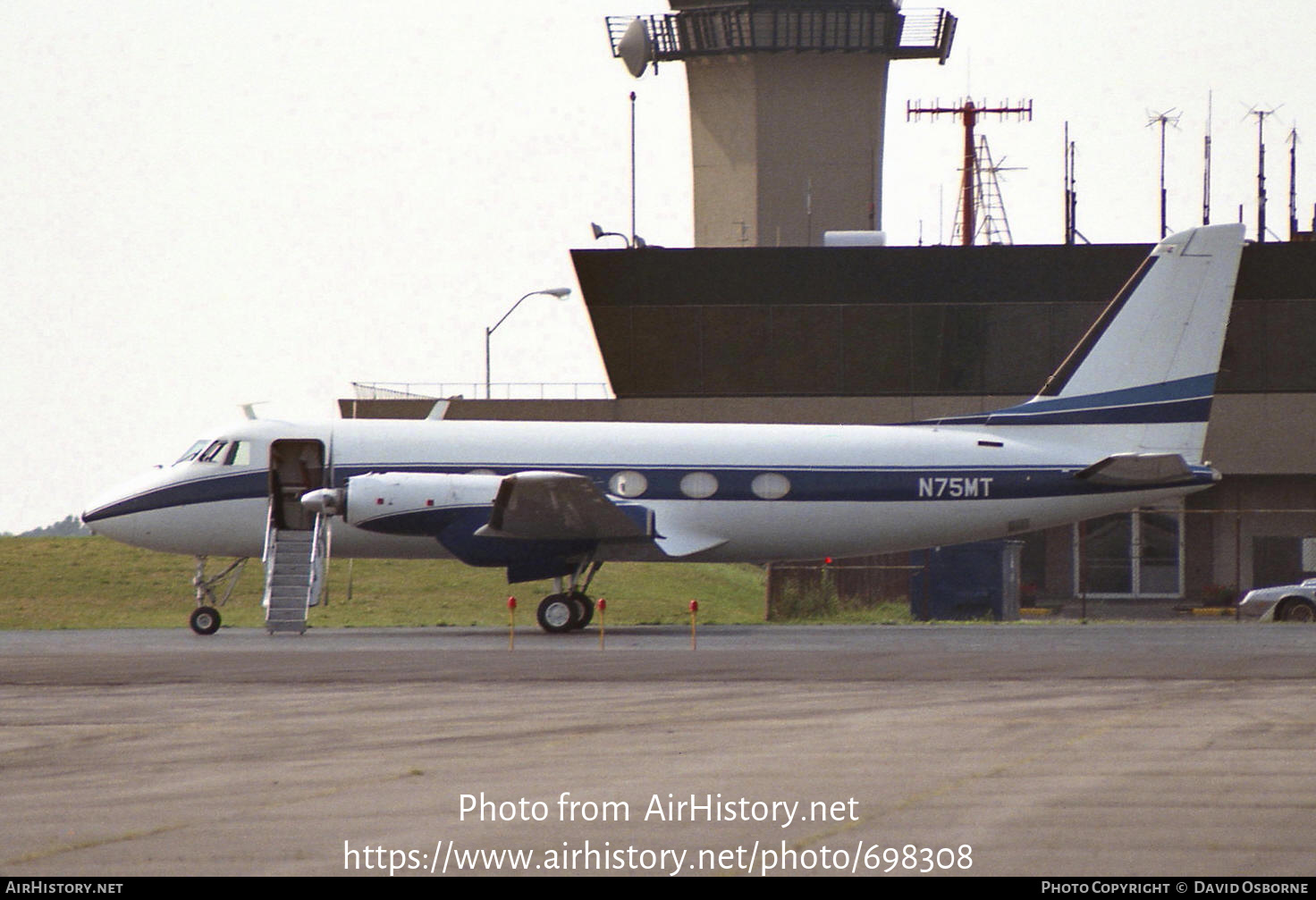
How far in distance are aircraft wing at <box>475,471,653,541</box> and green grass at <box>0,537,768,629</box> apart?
348 inches

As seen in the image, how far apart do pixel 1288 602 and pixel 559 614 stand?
1603 centimetres

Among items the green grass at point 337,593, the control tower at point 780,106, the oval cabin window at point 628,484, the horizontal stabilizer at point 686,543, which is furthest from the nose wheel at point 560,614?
the control tower at point 780,106

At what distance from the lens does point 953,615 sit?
36562 mm

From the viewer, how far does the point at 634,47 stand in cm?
5881

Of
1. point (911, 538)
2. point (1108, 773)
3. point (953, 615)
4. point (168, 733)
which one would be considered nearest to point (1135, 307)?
point (911, 538)

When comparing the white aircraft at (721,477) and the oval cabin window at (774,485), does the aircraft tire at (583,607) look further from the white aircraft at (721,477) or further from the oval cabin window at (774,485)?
the oval cabin window at (774,485)

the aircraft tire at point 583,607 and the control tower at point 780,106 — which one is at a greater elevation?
the control tower at point 780,106

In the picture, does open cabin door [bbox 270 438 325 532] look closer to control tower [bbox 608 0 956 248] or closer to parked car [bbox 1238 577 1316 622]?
parked car [bbox 1238 577 1316 622]

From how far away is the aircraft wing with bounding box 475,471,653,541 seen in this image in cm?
2652

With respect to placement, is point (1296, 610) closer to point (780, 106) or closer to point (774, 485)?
point (774, 485)

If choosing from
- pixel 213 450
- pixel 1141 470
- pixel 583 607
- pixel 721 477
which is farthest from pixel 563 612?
pixel 1141 470

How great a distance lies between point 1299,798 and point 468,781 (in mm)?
5883

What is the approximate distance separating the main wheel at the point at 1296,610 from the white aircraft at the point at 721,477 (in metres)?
5.47

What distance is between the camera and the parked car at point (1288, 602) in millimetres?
32875
